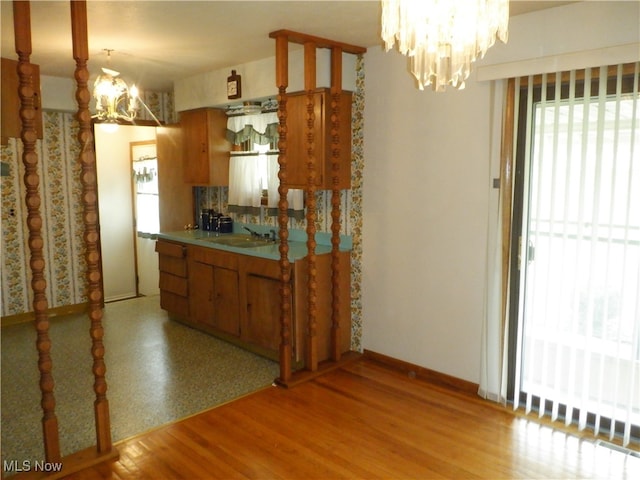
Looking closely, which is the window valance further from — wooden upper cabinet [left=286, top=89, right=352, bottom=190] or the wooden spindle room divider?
the wooden spindle room divider

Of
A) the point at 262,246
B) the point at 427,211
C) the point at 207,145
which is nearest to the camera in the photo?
the point at 427,211

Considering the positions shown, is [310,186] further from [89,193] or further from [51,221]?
[51,221]

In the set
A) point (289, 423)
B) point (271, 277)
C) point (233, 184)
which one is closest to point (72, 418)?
point (289, 423)

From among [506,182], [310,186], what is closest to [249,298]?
[310,186]

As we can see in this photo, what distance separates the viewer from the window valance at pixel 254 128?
15.4 feet

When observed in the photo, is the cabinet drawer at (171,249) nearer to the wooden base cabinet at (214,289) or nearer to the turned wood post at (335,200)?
the wooden base cabinet at (214,289)

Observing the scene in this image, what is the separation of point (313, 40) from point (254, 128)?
4.67ft

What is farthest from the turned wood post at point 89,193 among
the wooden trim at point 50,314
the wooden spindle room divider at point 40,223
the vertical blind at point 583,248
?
the wooden trim at point 50,314

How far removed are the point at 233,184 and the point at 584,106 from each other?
325cm

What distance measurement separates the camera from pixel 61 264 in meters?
5.68

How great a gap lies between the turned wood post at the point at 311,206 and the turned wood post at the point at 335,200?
0.17 meters

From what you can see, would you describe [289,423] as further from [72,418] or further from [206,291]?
Answer: [206,291]

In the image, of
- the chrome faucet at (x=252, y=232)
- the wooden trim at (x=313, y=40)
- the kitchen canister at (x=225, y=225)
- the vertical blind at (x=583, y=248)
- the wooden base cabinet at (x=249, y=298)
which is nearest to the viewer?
the vertical blind at (x=583, y=248)

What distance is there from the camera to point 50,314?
561cm
